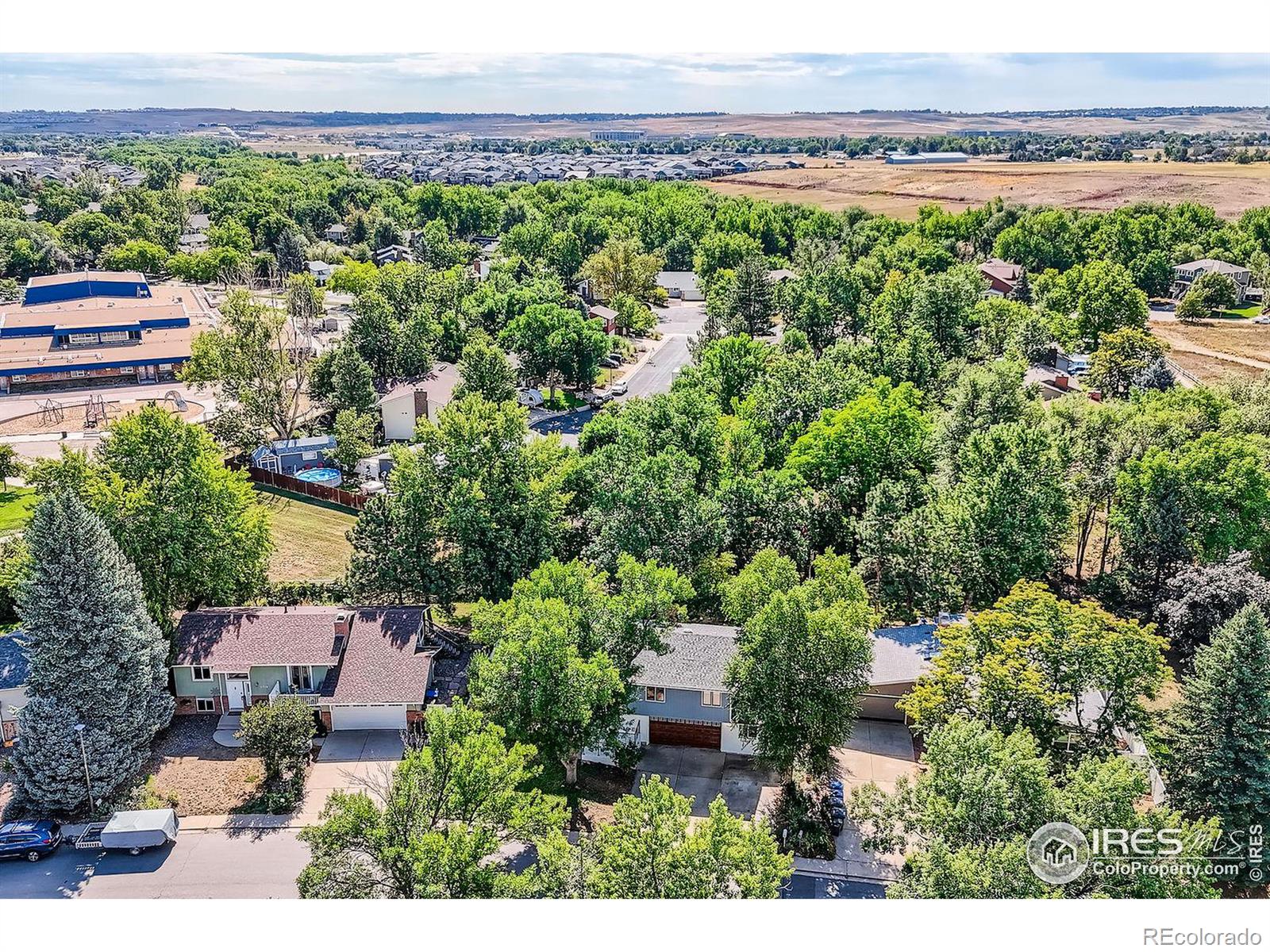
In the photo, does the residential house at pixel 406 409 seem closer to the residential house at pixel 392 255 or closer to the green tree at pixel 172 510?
the green tree at pixel 172 510

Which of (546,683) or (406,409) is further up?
(406,409)

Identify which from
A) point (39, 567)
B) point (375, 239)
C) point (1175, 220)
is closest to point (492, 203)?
point (375, 239)

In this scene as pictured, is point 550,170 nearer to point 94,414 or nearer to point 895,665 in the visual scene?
point 94,414

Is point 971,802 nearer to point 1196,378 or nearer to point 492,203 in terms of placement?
point 1196,378

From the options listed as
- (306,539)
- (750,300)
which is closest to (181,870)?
(306,539)

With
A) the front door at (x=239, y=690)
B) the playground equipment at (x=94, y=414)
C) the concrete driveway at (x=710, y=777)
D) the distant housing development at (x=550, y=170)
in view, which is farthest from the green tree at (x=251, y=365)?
the distant housing development at (x=550, y=170)

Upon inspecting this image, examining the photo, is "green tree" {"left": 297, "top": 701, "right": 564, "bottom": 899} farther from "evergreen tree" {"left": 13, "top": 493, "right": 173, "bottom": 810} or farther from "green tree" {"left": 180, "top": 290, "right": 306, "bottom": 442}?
"green tree" {"left": 180, "top": 290, "right": 306, "bottom": 442}
